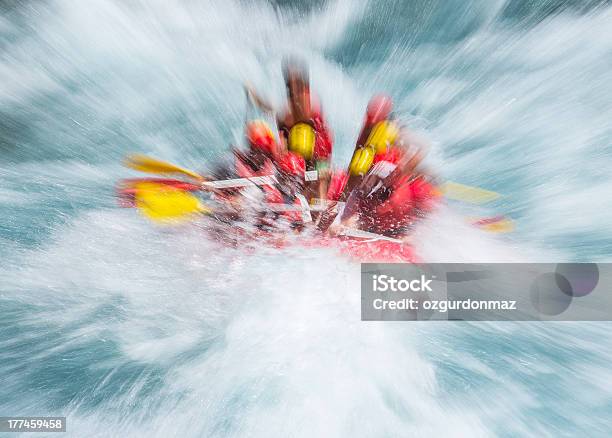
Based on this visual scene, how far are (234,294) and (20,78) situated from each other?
2.92 m

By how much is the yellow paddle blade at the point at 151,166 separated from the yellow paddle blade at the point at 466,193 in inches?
89.1

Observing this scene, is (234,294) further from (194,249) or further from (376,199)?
(376,199)

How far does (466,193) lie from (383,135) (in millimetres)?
971

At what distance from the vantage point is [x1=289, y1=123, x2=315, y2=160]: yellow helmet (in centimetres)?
288

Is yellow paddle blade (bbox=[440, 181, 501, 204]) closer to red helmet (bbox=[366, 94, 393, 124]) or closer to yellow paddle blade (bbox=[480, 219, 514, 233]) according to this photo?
yellow paddle blade (bbox=[480, 219, 514, 233])

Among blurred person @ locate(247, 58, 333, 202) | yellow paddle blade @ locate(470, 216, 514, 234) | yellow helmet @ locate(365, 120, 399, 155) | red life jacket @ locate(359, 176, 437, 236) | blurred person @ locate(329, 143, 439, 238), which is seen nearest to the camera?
blurred person @ locate(247, 58, 333, 202)

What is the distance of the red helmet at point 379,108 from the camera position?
2.81 m

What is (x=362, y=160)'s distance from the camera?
2.98 metres

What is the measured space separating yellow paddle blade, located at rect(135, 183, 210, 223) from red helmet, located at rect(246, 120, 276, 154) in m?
0.89

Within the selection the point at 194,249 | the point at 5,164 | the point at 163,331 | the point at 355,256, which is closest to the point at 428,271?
the point at 355,256

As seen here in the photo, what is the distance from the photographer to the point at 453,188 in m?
3.13

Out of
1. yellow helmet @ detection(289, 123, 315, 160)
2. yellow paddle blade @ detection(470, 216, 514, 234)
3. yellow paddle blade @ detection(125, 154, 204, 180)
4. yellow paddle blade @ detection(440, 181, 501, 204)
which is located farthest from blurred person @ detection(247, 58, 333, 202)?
yellow paddle blade @ detection(470, 216, 514, 234)

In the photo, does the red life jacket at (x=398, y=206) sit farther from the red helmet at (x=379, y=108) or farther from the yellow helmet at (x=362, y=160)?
the red helmet at (x=379, y=108)

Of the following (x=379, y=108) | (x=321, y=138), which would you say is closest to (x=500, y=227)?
(x=379, y=108)
